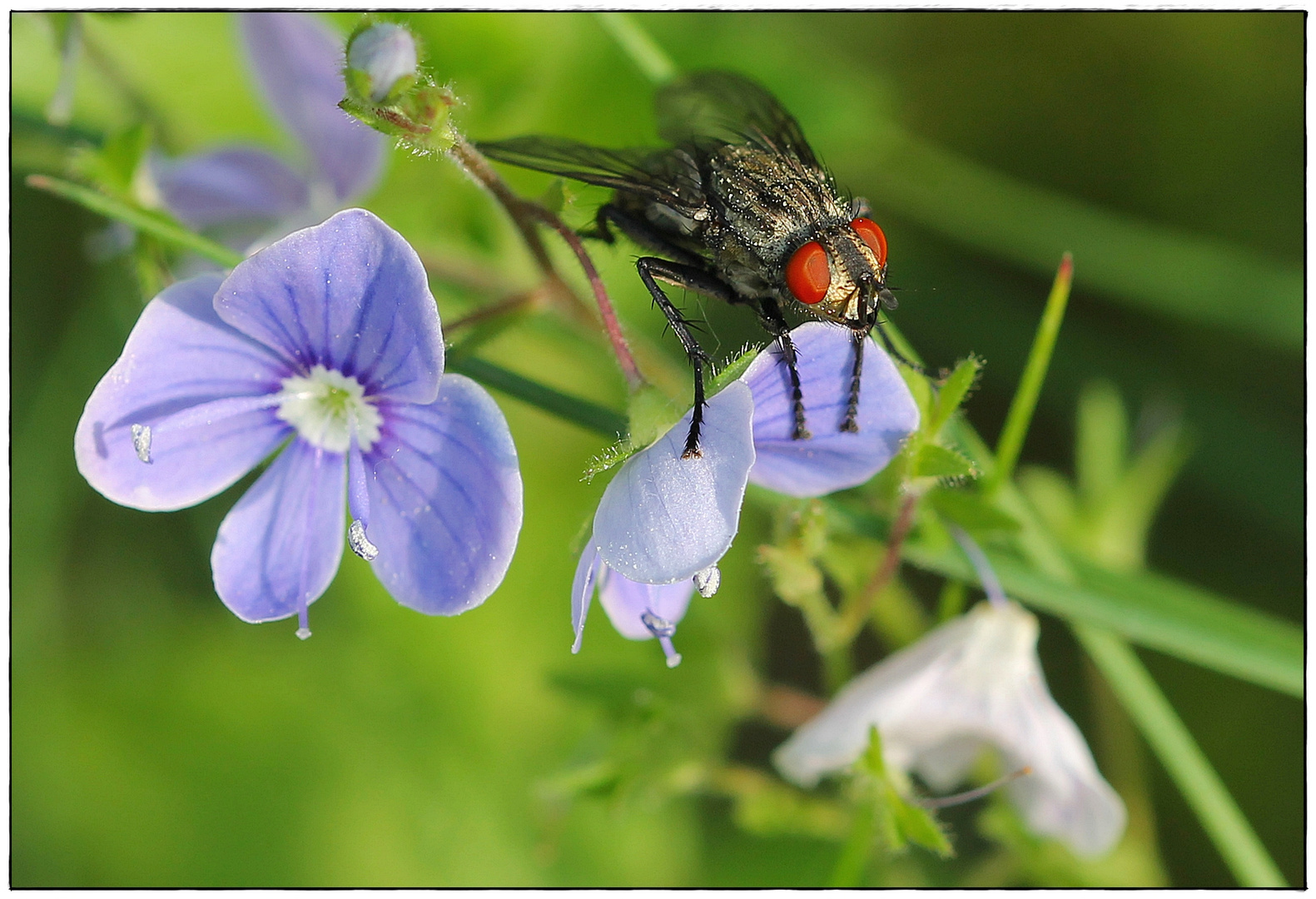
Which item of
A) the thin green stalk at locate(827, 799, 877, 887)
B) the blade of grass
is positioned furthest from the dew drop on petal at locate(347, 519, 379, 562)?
the blade of grass

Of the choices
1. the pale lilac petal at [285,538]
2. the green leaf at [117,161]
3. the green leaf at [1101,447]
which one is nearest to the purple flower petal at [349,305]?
the pale lilac petal at [285,538]

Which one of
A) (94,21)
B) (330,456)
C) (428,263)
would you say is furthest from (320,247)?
(94,21)

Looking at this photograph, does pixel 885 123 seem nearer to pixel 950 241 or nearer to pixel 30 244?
pixel 950 241

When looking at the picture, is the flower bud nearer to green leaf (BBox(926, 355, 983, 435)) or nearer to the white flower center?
the white flower center

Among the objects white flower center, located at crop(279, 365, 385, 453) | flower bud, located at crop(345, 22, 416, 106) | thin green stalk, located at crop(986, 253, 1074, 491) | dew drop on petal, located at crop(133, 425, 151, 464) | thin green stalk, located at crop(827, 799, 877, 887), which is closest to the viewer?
flower bud, located at crop(345, 22, 416, 106)

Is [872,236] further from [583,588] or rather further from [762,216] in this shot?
[583,588]

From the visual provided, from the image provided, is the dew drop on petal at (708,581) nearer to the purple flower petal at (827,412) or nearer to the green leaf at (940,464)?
the purple flower petal at (827,412)

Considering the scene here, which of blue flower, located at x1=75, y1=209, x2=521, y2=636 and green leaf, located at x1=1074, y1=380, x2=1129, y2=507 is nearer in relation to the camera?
blue flower, located at x1=75, y1=209, x2=521, y2=636
